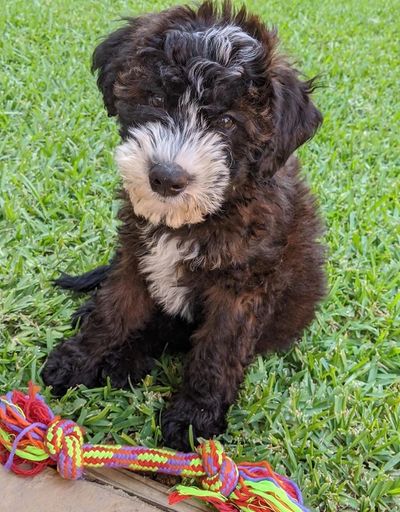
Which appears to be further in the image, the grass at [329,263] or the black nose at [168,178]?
the grass at [329,263]

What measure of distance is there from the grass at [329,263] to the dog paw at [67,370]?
6 cm

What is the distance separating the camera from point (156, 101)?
2266 millimetres

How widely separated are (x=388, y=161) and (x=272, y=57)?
292 cm

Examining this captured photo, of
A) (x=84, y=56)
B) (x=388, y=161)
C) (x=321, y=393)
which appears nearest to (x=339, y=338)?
(x=321, y=393)

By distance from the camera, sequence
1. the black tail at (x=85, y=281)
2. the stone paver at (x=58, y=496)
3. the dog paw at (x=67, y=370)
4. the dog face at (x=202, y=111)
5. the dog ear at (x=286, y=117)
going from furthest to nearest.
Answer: the black tail at (x=85, y=281) < the dog paw at (x=67, y=370) < the dog ear at (x=286, y=117) < the dog face at (x=202, y=111) < the stone paver at (x=58, y=496)

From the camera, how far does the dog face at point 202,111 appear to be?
2.17 m

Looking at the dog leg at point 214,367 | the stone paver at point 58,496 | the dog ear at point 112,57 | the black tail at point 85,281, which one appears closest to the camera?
the stone paver at point 58,496

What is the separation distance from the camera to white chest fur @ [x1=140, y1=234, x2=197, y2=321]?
101 inches

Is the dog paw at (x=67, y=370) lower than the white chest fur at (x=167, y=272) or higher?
lower

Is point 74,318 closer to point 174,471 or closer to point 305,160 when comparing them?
point 174,471

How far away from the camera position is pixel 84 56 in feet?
18.5

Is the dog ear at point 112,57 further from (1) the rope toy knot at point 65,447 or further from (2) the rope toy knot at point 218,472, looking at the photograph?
(2) the rope toy knot at point 218,472

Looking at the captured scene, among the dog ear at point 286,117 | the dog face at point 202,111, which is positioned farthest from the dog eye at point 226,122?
the dog ear at point 286,117

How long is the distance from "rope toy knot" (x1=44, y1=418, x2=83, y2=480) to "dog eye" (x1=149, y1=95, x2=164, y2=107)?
1199 mm
